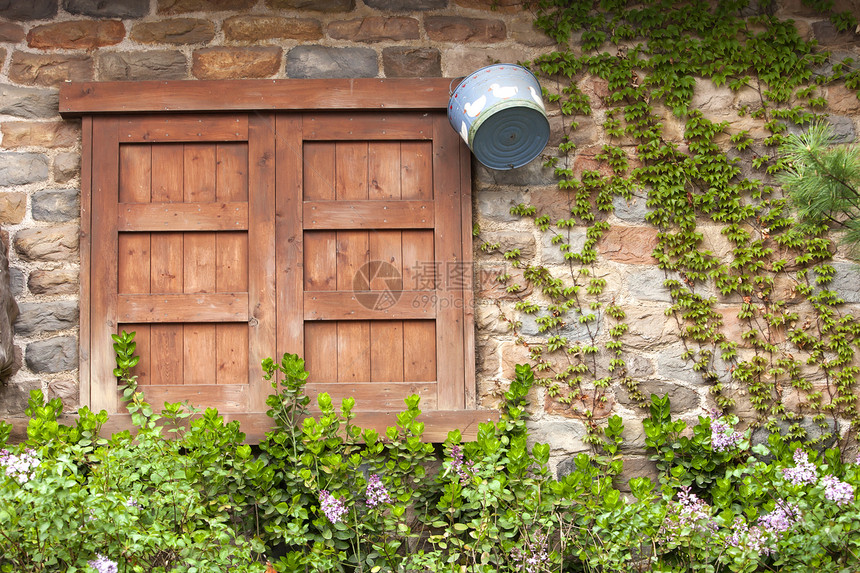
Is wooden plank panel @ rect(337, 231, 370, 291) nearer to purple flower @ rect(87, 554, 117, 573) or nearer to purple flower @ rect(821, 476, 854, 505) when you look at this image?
purple flower @ rect(87, 554, 117, 573)

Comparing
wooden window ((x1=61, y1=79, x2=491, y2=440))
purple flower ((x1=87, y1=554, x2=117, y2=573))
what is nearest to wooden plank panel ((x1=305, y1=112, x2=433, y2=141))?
wooden window ((x1=61, y1=79, x2=491, y2=440))

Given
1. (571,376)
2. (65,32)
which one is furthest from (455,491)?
(65,32)

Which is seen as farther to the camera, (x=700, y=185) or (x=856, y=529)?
(x=700, y=185)

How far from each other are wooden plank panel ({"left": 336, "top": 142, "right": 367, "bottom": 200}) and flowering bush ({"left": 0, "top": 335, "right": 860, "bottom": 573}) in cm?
84

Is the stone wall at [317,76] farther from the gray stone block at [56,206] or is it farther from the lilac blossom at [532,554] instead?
the lilac blossom at [532,554]

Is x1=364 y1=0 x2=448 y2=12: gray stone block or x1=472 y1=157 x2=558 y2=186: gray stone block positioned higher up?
x1=364 y1=0 x2=448 y2=12: gray stone block

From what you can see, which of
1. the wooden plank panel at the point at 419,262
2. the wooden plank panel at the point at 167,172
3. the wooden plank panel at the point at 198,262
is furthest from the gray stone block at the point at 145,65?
the wooden plank panel at the point at 419,262

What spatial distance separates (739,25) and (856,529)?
226cm

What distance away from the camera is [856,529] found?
8.02 ft

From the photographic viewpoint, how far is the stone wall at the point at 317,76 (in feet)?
10.1

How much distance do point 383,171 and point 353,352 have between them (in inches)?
34.2

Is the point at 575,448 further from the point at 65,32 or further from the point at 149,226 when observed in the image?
the point at 65,32

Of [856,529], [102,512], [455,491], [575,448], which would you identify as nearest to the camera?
[102,512]

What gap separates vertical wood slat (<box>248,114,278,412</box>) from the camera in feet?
9.95
